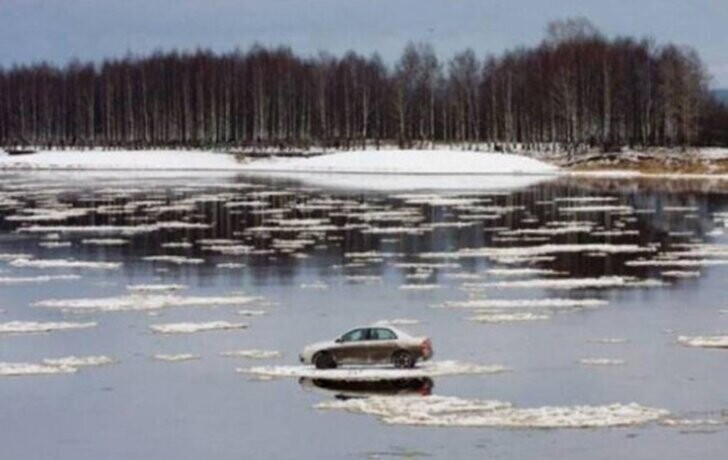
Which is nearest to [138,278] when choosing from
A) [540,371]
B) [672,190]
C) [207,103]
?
[540,371]

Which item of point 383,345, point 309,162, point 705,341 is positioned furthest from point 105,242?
point 309,162

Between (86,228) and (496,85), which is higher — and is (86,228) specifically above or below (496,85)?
below

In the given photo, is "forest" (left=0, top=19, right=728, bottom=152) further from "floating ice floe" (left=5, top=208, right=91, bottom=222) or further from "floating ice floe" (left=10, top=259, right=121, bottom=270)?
"floating ice floe" (left=10, top=259, right=121, bottom=270)

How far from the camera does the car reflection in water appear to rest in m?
28.4

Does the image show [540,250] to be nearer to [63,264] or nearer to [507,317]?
[63,264]

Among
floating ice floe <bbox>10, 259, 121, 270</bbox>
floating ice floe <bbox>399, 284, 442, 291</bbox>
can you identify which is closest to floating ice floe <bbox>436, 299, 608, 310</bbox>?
floating ice floe <bbox>399, 284, 442, 291</bbox>

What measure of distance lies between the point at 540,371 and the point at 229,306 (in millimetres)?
12652

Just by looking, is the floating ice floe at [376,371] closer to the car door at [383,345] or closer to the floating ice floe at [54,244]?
the car door at [383,345]

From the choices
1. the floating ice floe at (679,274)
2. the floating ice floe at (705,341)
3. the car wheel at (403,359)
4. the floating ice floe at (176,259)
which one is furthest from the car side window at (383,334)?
the floating ice floe at (176,259)

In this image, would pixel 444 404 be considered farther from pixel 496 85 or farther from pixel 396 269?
pixel 496 85

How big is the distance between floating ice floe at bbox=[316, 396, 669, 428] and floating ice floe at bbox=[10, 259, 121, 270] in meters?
25.3

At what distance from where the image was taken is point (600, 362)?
30844mm

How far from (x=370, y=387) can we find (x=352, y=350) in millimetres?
1762

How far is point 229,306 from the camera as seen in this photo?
4031 centimetres
